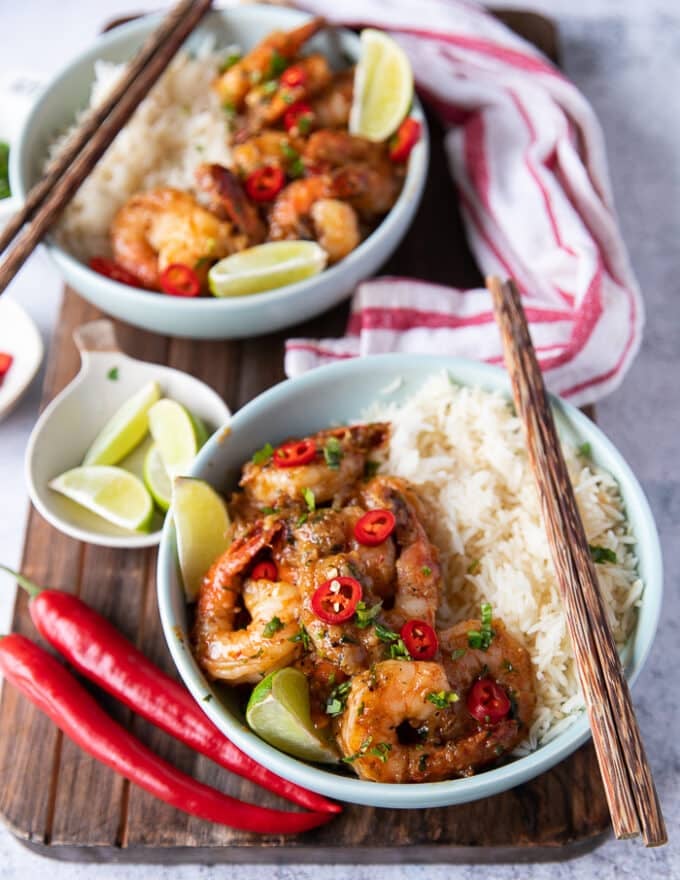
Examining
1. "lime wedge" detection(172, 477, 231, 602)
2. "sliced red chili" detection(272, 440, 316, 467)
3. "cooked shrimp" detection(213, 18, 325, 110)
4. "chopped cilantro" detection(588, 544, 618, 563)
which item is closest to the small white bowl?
"lime wedge" detection(172, 477, 231, 602)

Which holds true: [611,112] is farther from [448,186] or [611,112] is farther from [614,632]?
[614,632]

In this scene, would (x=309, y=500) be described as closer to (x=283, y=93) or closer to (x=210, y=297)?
(x=210, y=297)

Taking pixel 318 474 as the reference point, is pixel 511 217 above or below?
below

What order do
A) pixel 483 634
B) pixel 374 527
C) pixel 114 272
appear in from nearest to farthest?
pixel 483 634, pixel 374 527, pixel 114 272

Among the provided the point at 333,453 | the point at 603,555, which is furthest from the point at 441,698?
the point at 333,453

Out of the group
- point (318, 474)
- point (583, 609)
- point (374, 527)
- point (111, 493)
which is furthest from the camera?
point (111, 493)

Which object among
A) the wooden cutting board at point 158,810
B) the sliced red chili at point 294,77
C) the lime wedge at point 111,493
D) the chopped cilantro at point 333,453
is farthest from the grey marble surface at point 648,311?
the sliced red chili at point 294,77

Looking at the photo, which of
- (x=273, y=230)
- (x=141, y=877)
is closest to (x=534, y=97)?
(x=273, y=230)

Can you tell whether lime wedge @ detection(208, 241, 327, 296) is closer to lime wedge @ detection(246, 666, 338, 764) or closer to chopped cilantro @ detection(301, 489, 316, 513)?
chopped cilantro @ detection(301, 489, 316, 513)
